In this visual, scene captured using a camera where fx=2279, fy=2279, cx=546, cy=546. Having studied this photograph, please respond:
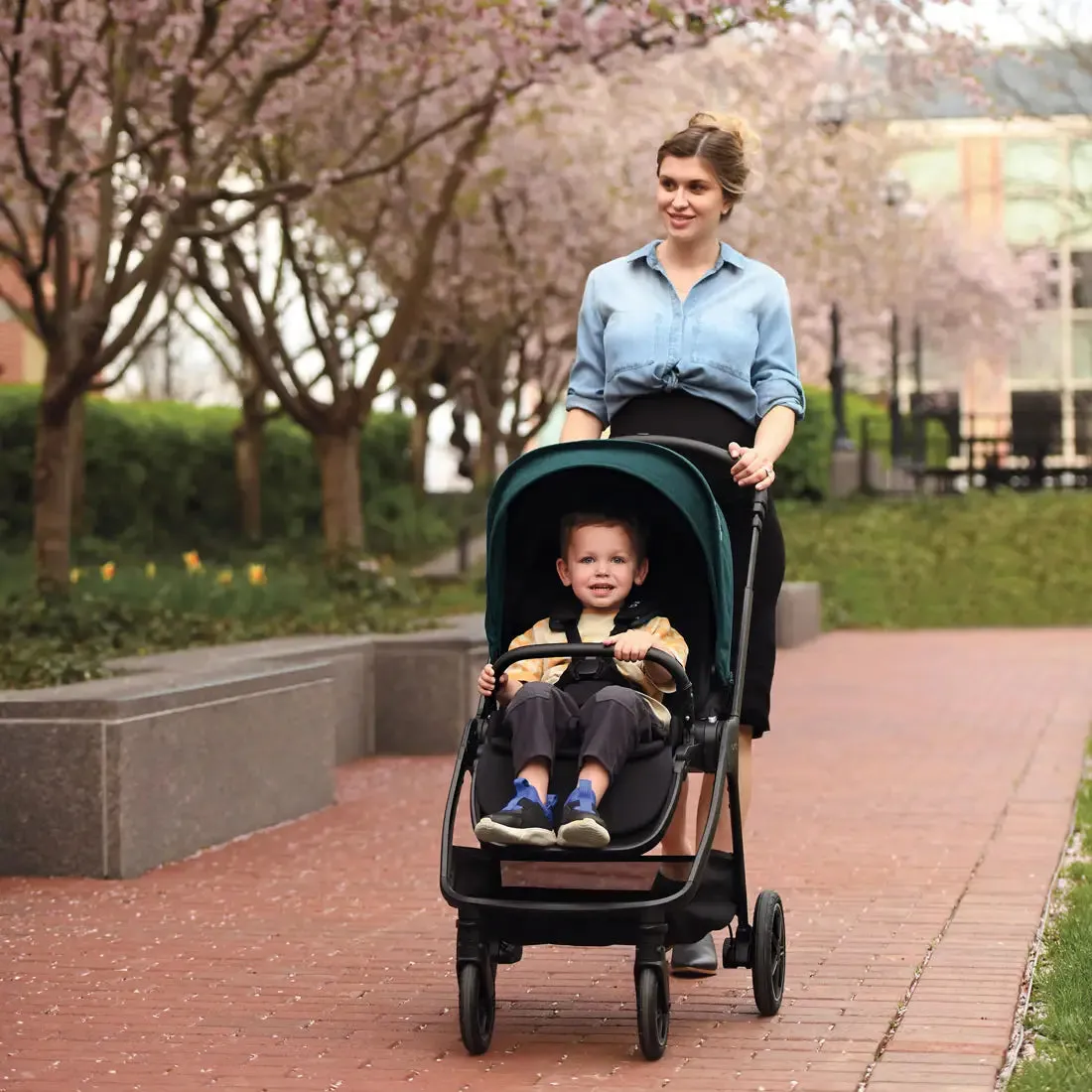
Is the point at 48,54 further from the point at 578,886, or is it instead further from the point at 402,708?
the point at 578,886

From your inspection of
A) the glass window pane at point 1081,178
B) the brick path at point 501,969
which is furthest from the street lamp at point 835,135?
the glass window pane at point 1081,178

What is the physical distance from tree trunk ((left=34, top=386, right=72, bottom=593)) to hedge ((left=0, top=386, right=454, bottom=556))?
1061 centimetres

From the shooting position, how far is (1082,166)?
65750mm

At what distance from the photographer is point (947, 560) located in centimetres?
2648

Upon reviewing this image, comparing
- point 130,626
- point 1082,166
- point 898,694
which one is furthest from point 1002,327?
point 130,626

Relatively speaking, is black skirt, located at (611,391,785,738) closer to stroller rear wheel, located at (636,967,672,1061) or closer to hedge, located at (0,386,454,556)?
stroller rear wheel, located at (636,967,672,1061)

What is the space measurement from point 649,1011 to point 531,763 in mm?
624

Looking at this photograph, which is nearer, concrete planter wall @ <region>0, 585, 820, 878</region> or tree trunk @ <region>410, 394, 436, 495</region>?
concrete planter wall @ <region>0, 585, 820, 878</region>

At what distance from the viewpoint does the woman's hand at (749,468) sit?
19.0 ft

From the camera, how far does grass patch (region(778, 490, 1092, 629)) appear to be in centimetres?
2467

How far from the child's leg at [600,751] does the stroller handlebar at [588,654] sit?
9cm

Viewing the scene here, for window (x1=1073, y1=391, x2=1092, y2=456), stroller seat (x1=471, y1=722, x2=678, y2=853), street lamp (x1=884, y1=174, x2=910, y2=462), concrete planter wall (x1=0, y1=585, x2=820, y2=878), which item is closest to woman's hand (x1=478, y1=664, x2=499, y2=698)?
stroller seat (x1=471, y1=722, x2=678, y2=853)

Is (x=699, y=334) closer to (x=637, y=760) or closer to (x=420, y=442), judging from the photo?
(x=637, y=760)

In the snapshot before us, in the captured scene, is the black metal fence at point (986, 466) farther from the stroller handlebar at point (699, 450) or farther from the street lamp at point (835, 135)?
the stroller handlebar at point (699, 450)
